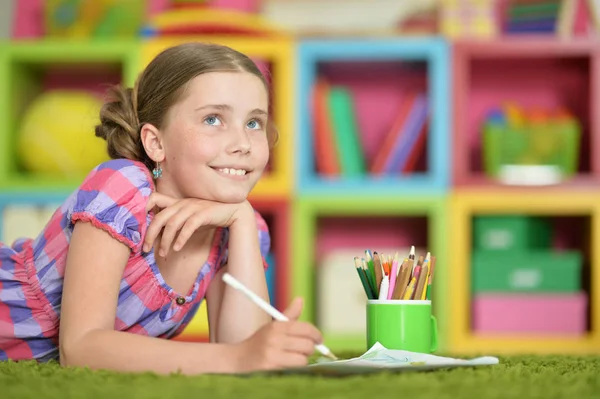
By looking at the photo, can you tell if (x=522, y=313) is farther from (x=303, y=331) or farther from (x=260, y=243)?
(x=303, y=331)

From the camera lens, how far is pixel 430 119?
2.46 m

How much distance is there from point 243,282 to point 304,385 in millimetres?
499

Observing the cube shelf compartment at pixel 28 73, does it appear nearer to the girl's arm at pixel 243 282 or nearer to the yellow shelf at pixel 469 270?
the yellow shelf at pixel 469 270

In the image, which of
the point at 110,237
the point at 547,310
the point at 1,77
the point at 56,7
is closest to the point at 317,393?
the point at 110,237

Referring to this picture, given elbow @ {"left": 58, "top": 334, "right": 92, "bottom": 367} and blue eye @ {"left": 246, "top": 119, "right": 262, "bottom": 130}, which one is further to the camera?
blue eye @ {"left": 246, "top": 119, "right": 262, "bottom": 130}

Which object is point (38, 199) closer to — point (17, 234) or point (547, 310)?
point (17, 234)

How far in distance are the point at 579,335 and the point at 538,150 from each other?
0.52 meters

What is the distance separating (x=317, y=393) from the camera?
687 mm

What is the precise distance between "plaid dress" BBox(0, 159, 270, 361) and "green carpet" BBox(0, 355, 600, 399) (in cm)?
27

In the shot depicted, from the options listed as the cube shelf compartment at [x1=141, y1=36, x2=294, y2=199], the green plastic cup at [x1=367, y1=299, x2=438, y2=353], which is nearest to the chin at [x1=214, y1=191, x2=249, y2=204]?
the green plastic cup at [x1=367, y1=299, x2=438, y2=353]

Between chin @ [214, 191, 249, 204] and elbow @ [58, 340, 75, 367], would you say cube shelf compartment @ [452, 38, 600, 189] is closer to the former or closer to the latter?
chin @ [214, 191, 249, 204]

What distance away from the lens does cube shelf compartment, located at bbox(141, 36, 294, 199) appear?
2.43m

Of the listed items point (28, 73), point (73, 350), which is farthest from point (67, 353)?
point (28, 73)

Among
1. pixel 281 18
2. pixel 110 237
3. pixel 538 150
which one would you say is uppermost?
pixel 281 18
